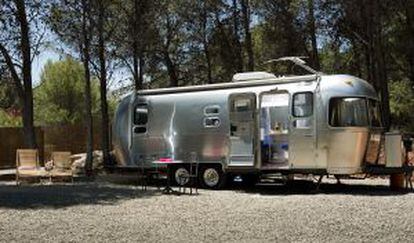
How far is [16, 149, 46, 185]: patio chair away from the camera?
21094mm

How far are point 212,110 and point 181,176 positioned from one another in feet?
6.88

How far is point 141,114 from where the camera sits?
2114cm

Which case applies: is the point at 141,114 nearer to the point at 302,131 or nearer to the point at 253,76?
the point at 253,76

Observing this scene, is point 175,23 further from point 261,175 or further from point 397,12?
point 261,175

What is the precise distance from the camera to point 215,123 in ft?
63.6

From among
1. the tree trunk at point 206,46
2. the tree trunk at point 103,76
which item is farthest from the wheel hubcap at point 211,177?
the tree trunk at point 206,46

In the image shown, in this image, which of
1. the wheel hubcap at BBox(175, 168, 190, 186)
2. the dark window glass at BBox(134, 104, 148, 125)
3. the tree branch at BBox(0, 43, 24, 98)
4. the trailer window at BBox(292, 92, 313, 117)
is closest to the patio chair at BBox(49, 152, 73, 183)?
the dark window glass at BBox(134, 104, 148, 125)

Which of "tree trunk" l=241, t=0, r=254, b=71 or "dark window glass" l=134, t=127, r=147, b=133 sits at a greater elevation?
"tree trunk" l=241, t=0, r=254, b=71

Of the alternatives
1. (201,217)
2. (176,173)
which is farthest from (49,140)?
(201,217)

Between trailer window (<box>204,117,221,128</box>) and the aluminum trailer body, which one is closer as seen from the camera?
the aluminum trailer body

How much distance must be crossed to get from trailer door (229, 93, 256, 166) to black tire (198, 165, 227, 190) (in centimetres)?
59

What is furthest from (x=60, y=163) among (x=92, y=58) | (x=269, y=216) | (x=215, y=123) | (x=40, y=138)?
(x=40, y=138)

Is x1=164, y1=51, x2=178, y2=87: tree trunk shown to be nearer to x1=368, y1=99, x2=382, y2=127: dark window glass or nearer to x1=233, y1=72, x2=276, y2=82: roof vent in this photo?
x1=233, y1=72, x2=276, y2=82: roof vent

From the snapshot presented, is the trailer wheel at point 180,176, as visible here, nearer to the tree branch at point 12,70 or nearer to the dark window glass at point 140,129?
the dark window glass at point 140,129
